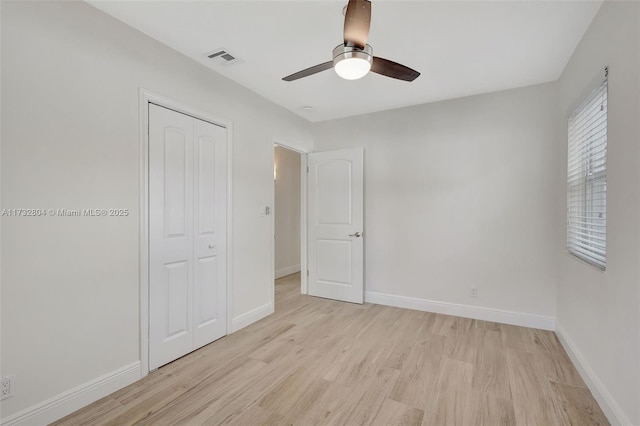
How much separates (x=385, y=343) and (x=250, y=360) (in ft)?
4.20

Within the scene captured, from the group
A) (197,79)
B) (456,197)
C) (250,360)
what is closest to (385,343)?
(250,360)

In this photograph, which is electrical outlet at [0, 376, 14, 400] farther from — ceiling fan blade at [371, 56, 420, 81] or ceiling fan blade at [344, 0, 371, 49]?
ceiling fan blade at [371, 56, 420, 81]

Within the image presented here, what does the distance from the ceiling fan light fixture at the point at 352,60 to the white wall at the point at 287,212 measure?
4111mm

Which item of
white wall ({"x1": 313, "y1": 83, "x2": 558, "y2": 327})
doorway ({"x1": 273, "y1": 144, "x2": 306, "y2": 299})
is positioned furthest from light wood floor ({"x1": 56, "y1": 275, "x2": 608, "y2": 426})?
doorway ({"x1": 273, "y1": 144, "x2": 306, "y2": 299})

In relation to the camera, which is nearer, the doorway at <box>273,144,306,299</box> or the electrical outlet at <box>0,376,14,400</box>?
the electrical outlet at <box>0,376,14,400</box>

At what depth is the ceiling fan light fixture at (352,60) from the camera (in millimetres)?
1627

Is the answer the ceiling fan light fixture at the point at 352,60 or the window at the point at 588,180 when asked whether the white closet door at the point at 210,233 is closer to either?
the ceiling fan light fixture at the point at 352,60

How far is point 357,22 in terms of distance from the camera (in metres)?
1.56

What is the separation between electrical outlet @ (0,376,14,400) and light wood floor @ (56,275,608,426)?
359mm

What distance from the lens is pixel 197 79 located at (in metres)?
2.72

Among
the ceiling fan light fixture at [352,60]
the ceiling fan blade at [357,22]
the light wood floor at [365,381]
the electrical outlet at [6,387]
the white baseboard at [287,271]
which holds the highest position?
the ceiling fan blade at [357,22]

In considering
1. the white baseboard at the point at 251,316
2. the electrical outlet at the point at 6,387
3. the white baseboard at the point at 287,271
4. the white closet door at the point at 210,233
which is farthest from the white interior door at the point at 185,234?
the white baseboard at the point at 287,271

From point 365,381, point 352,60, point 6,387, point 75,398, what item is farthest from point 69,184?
point 365,381

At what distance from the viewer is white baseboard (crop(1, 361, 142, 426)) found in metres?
1.69
